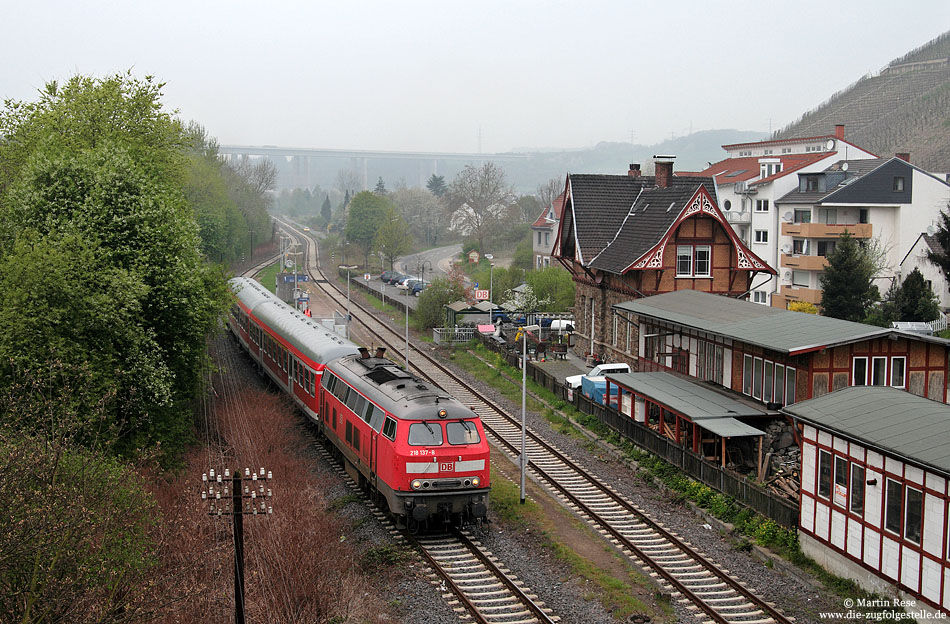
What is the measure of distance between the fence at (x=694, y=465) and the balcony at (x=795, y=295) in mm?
25827

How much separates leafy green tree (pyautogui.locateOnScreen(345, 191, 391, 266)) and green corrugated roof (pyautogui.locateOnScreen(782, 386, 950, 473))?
255 ft

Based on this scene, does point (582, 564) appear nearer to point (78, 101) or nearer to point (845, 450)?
point (845, 450)

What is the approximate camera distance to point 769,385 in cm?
2573

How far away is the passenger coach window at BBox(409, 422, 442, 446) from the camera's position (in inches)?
757

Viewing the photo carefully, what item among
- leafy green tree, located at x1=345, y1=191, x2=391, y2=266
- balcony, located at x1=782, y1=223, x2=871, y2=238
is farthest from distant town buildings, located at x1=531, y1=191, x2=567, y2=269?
balcony, located at x1=782, y1=223, x2=871, y2=238

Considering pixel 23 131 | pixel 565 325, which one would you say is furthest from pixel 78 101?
pixel 565 325

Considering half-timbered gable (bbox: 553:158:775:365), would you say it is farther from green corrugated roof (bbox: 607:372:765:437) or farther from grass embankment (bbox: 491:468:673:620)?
grass embankment (bbox: 491:468:673:620)

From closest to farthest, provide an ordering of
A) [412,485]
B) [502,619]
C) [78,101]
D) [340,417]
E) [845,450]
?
1. [502,619]
2. [845,450]
3. [412,485]
4. [340,417]
5. [78,101]

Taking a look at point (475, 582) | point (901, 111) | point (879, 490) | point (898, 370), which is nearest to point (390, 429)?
point (475, 582)

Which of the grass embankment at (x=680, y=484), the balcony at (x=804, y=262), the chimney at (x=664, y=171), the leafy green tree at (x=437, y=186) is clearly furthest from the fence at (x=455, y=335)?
the leafy green tree at (x=437, y=186)

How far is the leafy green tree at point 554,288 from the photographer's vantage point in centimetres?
5472

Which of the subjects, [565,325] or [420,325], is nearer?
[565,325]

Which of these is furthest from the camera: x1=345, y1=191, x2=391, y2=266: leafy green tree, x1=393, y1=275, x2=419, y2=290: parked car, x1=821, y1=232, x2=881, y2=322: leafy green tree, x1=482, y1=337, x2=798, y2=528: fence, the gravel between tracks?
x1=345, y1=191, x2=391, y2=266: leafy green tree

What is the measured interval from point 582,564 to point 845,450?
19.1 ft
